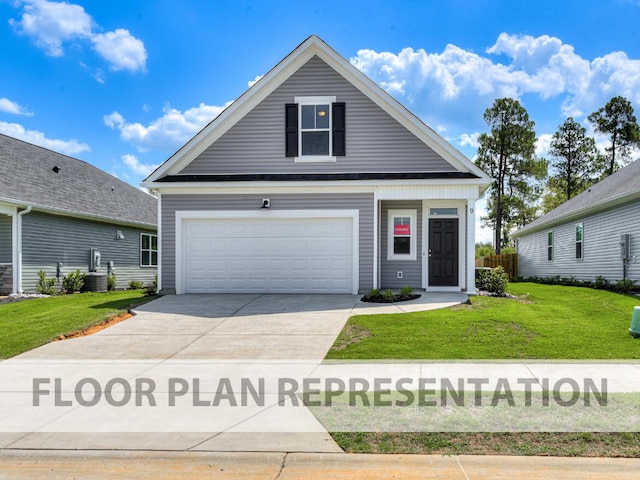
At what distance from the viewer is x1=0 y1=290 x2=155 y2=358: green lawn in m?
8.46

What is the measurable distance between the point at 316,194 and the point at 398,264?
10.7 ft

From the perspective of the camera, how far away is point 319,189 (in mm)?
13578

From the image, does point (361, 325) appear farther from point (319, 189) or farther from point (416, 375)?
point (319, 189)

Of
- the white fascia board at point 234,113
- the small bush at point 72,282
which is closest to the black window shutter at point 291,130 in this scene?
the white fascia board at point 234,113

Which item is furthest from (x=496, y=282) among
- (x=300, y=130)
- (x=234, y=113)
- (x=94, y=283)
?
(x=94, y=283)

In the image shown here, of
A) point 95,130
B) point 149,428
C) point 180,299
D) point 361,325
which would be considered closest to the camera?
point 149,428

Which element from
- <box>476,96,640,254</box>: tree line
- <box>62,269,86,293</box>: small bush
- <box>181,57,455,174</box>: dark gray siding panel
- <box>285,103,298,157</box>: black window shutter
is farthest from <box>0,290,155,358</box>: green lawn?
<box>476,96,640,254</box>: tree line

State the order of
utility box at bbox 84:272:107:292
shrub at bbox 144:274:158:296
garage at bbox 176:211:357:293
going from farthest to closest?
utility box at bbox 84:272:107:292, shrub at bbox 144:274:158:296, garage at bbox 176:211:357:293

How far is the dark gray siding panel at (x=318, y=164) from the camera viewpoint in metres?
13.8

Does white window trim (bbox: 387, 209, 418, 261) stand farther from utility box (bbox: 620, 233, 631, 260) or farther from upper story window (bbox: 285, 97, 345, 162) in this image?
utility box (bbox: 620, 233, 631, 260)

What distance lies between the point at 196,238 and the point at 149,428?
979 cm

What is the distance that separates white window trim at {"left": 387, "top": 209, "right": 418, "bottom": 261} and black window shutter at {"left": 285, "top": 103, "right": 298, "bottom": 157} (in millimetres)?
3378

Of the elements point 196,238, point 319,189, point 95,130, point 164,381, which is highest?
point 95,130

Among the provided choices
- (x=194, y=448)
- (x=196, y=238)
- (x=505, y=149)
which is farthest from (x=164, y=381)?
(x=505, y=149)
